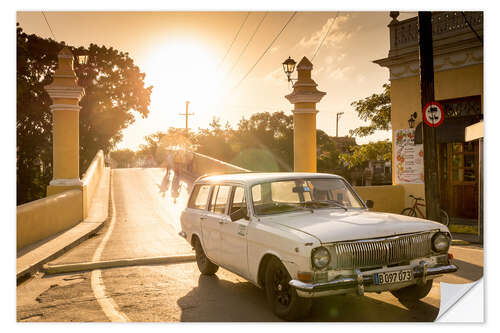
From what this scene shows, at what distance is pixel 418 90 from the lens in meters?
14.2

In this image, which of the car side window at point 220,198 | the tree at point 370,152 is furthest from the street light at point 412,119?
the car side window at point 220,198

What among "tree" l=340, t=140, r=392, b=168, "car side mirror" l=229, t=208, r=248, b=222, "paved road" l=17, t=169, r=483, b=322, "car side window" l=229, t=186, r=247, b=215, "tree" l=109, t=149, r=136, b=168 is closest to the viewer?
"paved road" l=17, t=169, r=483, b=322

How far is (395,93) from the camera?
14914mm

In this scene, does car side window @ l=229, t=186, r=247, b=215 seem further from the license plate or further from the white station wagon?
the license plate

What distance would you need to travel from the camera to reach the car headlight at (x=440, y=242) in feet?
16.5

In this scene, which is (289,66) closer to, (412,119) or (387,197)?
(412,119)

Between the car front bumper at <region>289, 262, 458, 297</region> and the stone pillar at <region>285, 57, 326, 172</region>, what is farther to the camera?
the stone pillar at <region>285, 57, 326, 172</region>

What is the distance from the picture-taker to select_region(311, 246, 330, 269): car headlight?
4.51 metres

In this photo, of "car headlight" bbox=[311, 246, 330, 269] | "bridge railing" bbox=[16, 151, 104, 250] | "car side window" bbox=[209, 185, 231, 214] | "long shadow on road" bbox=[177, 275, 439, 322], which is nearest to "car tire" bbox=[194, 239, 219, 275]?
"car side window" bbox=[209, 185, 231, 214]

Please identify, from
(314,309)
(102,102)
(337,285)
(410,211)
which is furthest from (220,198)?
(102,102)

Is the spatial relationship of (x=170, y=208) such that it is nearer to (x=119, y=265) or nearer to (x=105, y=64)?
(x=119, y=265)

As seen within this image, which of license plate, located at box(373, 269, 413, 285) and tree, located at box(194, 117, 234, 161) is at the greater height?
tree, located at box(194, 117, 234, 161)

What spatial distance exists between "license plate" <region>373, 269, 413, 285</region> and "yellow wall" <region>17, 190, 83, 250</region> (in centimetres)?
735
